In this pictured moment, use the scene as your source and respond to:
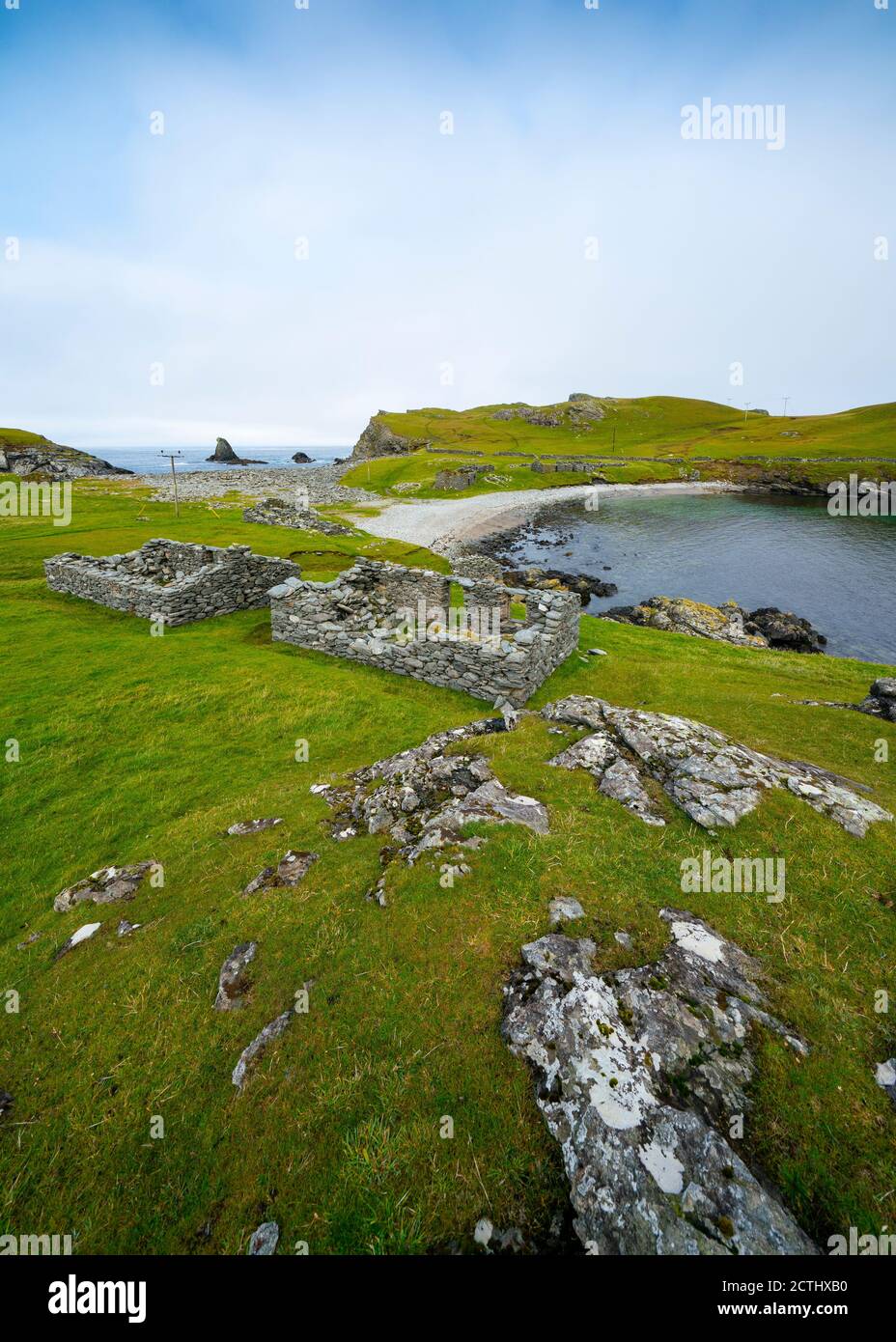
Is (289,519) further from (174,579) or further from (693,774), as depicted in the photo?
(693,774)

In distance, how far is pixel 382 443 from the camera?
173875 millimetres

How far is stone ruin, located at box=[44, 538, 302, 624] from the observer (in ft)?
78.9

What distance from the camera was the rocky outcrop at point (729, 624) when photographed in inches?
1324

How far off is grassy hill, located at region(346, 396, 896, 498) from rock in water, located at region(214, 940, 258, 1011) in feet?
312

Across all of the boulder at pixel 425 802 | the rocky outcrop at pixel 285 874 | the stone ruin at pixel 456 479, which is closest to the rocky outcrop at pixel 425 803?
the boulder at pixel 425 802

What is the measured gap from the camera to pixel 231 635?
23062 millimetres

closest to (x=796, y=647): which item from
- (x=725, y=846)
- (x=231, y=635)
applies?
(x=725, y=846)

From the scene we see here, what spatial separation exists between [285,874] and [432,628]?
12.9 m

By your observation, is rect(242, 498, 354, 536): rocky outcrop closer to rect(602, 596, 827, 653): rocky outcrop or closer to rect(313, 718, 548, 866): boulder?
rect(602, 596, 827, 653): rocky outcrop

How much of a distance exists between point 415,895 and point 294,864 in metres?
2.48

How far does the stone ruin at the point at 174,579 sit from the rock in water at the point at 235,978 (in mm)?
20972

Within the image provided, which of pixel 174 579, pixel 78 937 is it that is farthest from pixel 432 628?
pixel 174 579
